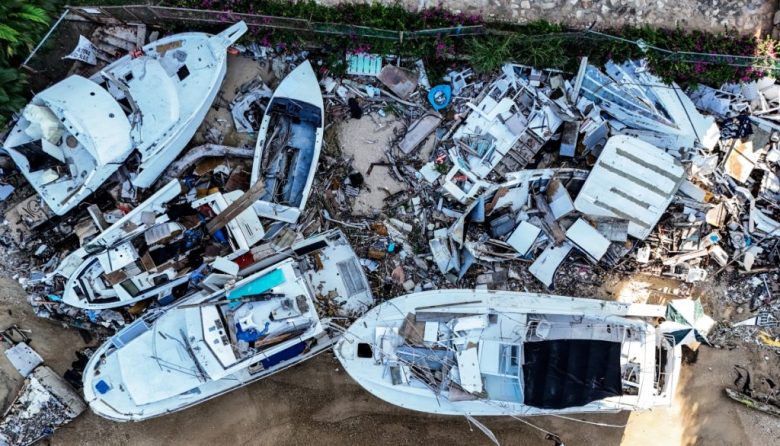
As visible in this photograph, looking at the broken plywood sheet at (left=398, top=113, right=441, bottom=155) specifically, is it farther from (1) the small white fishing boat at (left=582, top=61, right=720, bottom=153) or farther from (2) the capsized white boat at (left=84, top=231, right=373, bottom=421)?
(1) the small white fishing boat at (left=582, top=61, right=720, bottom=153)

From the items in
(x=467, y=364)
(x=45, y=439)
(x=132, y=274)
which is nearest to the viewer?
(x=467, y=364)

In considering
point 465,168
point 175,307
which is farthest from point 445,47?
point 175,307

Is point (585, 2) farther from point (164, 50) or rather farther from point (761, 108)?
point (164, 50)

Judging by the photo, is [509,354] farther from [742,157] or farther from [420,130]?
[742,157]

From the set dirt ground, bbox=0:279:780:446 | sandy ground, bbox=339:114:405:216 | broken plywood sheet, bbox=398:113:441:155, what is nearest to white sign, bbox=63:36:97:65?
sandy ground, bbox=339:114:405:216

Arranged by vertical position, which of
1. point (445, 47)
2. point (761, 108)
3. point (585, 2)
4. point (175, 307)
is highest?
point (585, 2)

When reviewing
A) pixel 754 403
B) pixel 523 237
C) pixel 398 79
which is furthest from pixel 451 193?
pixel 754 403

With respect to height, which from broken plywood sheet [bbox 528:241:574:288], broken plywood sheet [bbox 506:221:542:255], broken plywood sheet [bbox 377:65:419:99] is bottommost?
broken plywood sheet [bbox 528:241:574:288]
